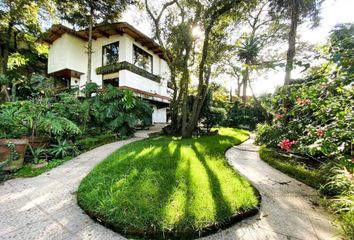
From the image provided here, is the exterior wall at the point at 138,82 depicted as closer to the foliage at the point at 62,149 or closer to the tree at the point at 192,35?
the tree at the point at 192,35

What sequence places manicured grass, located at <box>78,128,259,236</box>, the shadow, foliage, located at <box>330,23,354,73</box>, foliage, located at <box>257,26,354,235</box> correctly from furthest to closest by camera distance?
the shadow, manicured grass, located at <box>78,128,259,236</box>, foliage, located at <box>257,26,354,235</box>, foliage, located at <box>330,23,354,73</box>

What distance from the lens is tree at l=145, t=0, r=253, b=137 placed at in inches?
306

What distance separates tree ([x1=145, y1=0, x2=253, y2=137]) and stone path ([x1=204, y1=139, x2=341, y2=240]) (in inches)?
197

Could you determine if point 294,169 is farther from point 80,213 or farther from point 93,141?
point 93,141

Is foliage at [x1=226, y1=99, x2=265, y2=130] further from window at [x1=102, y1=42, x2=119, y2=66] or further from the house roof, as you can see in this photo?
window at [x1=102, y1=42, x2=119, y2=66]

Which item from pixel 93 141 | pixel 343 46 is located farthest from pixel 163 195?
pixel 93 141

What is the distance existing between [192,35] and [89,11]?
677 cm

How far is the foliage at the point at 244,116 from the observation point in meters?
17.0

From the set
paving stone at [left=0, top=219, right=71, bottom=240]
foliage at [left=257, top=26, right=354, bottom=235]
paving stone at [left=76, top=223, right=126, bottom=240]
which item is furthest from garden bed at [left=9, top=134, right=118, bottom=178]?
foliage at [left=257, top=26, right=354, bottom=235]

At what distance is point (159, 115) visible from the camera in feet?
58.5

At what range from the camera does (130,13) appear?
1152 centimetres

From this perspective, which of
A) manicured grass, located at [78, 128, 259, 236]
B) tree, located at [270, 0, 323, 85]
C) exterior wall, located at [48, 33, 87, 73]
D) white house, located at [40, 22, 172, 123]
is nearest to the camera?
manicured grass, located at [78, 128, 259, 236]

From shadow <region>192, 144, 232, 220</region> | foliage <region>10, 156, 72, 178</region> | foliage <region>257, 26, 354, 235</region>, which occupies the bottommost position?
foliage <region>10, 156, 72, 178</region>

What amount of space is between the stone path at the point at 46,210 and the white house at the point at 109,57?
358 inches
